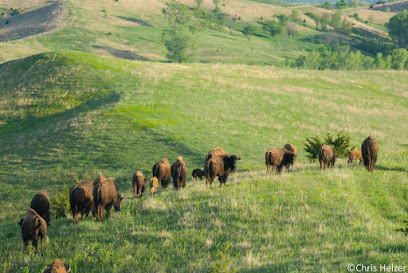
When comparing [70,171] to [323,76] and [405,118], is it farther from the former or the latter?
[323,76]

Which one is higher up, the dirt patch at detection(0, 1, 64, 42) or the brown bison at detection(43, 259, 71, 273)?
the dirt patch at detection(0, 1, 64, 42)

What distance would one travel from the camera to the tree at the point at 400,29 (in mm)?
180750

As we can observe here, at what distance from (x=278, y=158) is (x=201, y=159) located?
11.9 metres

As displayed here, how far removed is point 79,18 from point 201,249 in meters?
137

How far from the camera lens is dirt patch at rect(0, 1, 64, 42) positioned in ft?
395

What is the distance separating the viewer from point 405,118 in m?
53.6

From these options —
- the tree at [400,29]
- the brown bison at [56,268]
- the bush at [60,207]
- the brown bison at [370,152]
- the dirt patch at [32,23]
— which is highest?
the tree at [400,29]

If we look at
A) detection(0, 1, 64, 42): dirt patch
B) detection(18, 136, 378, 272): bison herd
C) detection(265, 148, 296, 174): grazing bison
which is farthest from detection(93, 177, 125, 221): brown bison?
detection(0, 1, 64, 42): dirt patch

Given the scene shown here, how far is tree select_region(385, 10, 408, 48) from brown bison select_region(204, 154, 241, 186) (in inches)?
7535

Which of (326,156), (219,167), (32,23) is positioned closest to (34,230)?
(219,167)

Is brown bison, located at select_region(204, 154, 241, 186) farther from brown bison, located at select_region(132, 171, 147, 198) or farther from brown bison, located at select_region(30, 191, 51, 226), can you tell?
brown bison, located at select_region(30, 191, 51, 226)

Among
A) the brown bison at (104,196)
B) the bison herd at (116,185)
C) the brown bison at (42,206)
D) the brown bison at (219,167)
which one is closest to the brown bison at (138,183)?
the bison herd at (116,185)

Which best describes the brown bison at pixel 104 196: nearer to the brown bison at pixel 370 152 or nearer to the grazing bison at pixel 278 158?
the grazing bison at pixel 278 158

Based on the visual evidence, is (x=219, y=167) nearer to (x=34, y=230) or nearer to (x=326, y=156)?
(x=326, y=156)
